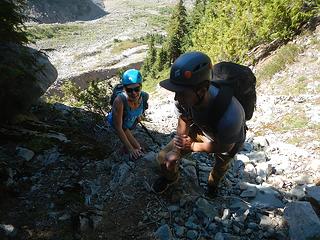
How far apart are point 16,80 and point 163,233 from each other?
442 cm

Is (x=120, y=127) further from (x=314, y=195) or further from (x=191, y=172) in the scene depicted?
(x=314, y=195)

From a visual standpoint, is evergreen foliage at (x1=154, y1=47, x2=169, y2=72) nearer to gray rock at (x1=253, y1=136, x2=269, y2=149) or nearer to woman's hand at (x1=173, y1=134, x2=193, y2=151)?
gray rock at (x1=253, y1=136, x2=269, y2=149)

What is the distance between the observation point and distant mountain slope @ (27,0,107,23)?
110375 mm

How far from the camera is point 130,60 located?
6606 cm

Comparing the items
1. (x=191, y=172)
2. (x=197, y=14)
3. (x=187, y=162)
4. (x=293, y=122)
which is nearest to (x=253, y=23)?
(x=293, y=122)

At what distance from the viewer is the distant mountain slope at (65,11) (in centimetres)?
11038

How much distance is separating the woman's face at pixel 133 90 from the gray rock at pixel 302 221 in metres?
2.91

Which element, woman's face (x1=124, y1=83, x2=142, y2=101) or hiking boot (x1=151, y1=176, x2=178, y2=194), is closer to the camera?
hiking boot (x1=151, y1=176, x2=178, y2=194)

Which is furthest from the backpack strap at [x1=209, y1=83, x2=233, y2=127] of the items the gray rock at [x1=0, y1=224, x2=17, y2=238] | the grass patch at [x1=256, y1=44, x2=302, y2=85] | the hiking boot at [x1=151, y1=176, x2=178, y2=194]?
the grass patch at [x1=256, y1=44, x2=302, y2=85]

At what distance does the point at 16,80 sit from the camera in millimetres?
7062

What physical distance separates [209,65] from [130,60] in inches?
2498

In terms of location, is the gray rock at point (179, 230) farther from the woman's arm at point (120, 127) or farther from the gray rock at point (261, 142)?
the gray rock at point (261, 142)

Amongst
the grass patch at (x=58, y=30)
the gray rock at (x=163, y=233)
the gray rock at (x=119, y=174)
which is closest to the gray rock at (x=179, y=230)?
the gray rock at (x=163, y=233)

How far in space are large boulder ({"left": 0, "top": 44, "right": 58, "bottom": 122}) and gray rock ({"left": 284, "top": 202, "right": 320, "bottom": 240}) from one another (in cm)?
487
